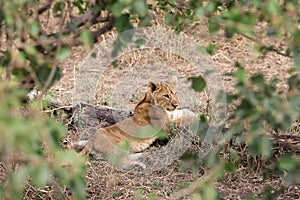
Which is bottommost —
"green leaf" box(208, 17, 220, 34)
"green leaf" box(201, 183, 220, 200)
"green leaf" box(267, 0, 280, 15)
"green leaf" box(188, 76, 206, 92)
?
"green leaf" box(201, 183, 220, 200)

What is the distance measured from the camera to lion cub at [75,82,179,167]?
4773 millimetres

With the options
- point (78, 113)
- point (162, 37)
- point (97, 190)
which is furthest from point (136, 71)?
point (97, 190)

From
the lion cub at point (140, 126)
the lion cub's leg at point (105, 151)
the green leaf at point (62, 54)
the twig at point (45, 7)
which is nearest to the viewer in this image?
the green leaf at point (62, 54)

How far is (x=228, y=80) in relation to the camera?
6523mm

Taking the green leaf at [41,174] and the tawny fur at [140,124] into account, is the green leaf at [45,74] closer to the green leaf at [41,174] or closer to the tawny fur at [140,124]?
the green leaf at [41,174]

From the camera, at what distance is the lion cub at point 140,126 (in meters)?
4.77

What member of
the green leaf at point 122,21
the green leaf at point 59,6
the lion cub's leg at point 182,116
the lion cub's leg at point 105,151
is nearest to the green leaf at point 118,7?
the green leaf at point 122,21

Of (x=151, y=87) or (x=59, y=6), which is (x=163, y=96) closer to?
(x=151, y=87)

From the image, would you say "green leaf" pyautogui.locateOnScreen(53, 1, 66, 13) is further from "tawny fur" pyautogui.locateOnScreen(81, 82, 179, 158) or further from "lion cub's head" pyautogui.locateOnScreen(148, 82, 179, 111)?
"lion cub's head" pyautogui.locateOnScreen(148, 82, 179, 111)

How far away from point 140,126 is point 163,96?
1.30 ft

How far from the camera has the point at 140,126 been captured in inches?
208

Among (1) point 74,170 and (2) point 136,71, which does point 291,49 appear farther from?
(2) point 136,71

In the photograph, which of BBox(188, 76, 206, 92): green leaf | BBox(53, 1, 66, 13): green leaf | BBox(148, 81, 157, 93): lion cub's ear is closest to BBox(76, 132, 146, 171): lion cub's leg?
BBox(148, 81, 157, 93): lion cub's ear

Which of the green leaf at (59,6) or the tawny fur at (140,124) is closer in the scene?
the green leaf at (59,6)
